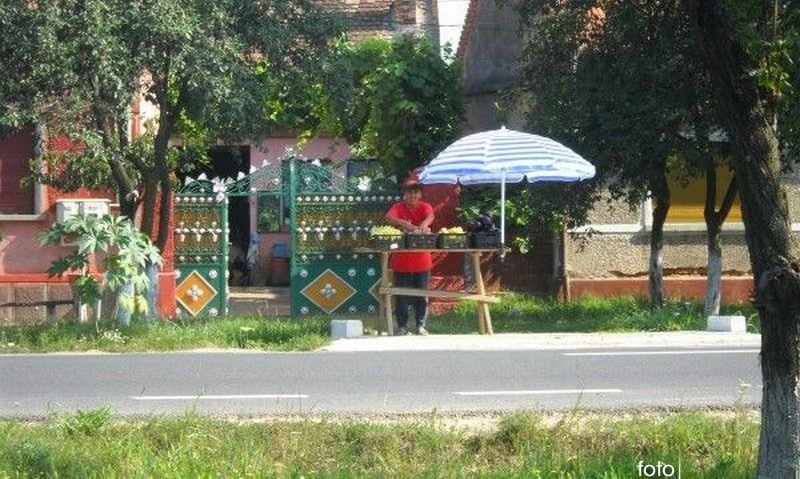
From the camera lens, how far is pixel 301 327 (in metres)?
15.8

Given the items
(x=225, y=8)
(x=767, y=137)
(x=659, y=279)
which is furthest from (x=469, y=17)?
(x=767, y=137)

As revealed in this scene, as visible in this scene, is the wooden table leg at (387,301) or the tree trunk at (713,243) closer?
the wooden table leg at (387,301)

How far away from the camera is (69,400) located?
10.9 m

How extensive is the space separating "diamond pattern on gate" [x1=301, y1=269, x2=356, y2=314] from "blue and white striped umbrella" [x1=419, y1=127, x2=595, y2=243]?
3.03m

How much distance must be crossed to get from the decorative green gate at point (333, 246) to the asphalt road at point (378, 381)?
5.21 m

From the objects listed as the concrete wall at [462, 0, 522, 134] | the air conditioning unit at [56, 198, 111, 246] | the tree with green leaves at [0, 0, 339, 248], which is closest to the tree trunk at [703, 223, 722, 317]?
the tree with green leaves at [0, 0, 339, 248]

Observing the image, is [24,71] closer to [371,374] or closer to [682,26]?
[371,374]

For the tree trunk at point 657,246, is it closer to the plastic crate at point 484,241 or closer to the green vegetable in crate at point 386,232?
the plastic crate at point 484,241

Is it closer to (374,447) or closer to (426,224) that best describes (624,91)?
(426,224)

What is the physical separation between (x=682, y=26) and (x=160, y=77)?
5888 millimetres

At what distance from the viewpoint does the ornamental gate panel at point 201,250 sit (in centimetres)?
1945

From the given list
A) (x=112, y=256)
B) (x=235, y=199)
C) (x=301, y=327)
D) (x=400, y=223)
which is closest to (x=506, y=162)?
(x=400, y=223)

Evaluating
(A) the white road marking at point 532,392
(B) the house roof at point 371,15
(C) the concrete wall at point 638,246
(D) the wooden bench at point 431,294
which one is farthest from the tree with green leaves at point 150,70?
(B) the house roof at point 371,15

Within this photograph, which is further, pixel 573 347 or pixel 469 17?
pixel 469 17
